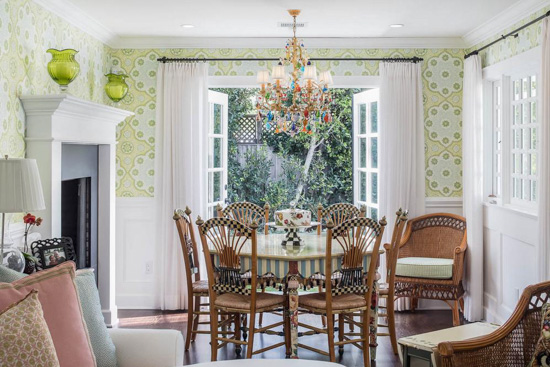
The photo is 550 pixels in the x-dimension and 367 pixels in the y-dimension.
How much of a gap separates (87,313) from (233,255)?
5.64ft

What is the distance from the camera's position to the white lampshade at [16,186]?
2920 millimetres

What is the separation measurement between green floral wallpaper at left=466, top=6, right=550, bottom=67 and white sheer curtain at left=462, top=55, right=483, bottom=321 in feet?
0.49

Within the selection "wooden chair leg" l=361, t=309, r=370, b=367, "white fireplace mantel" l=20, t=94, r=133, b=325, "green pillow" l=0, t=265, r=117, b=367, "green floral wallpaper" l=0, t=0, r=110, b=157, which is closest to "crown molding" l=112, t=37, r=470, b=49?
"white fireplace mantel" l=20, t=94, r=133, b=325

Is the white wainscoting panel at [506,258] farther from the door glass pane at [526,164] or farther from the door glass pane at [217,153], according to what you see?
the door glass pane at [217,153]

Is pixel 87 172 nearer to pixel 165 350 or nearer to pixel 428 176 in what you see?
pixel 165 350

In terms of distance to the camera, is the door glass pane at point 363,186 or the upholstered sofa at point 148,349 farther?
the door glass pane at point 363,186

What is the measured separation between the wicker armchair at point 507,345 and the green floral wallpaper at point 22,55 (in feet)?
9.26

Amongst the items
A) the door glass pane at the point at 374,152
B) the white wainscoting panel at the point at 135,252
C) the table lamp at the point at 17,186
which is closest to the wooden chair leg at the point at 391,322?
the door glass pane at the point at 374,152

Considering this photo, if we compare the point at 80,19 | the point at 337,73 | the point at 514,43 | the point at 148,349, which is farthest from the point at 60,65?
the point at 514,43

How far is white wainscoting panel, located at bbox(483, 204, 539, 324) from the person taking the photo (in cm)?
464

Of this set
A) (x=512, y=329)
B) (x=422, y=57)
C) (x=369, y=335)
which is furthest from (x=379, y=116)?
(x=512, y=329)

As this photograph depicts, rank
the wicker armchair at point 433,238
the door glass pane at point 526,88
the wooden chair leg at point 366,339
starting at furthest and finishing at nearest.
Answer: the wicker armchair at point 433,238, the door glass pane at point 526,88, the wooden chair leg at point 366,339

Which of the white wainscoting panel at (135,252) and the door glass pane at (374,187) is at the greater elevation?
the door glass pane at (374,187)

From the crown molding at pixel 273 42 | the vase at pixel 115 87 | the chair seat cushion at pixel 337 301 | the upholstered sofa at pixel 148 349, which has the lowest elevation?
the chair seat cushion at pixel 337 301
